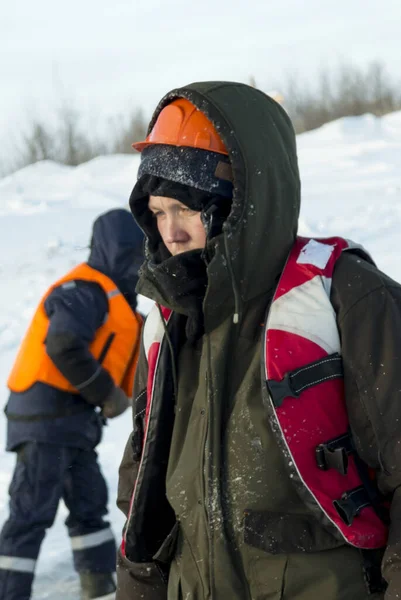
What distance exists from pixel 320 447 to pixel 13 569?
A: 2.81 m

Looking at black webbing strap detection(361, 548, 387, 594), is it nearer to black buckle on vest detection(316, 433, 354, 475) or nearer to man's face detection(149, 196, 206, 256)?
black buckle on vest detection(316, 433, 354, 475)

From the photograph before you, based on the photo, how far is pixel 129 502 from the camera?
2.38m

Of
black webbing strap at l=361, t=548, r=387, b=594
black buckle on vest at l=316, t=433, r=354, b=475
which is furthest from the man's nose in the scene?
black webbing strap at l=361, t=548, r=387, b=594

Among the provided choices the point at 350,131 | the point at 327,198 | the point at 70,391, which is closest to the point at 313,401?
the point at 70,391

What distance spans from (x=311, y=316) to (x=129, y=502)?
2.81 feet

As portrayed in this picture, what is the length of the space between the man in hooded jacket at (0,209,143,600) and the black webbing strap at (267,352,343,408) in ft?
8.03

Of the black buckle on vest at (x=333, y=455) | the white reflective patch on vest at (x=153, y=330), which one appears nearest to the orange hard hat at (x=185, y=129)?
the white reflective patch on vest at (x=153, y=330)

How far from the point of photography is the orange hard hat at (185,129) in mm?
2180

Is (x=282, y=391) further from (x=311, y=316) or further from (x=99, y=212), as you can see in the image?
(x=99, y=212)

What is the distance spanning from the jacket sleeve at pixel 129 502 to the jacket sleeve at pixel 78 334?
182 cm

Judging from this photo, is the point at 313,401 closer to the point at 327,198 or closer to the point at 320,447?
the point at 320,447

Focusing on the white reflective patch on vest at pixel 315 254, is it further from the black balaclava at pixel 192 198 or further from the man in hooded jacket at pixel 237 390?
the black balaclava at pixel 192 198

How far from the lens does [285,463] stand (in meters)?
1.86

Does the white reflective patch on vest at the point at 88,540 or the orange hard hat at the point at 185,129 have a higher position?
the orange hard hat at the point at 185,129
